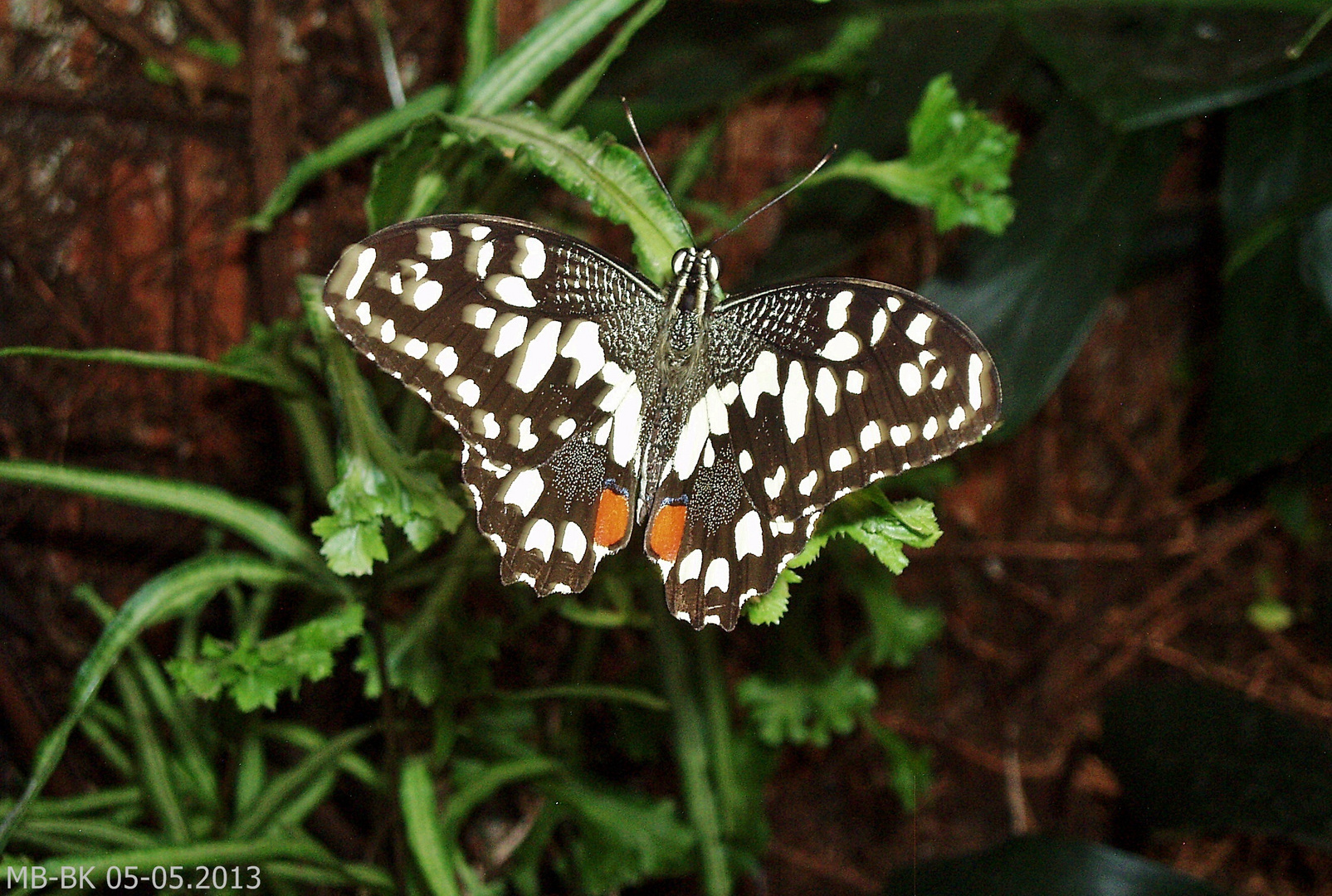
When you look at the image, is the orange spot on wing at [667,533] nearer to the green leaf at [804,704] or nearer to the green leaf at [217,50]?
the green leaf at [804,704]

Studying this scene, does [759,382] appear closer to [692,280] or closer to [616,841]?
[692,280]

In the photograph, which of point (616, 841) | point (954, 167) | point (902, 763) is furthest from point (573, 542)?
point (902, 763)

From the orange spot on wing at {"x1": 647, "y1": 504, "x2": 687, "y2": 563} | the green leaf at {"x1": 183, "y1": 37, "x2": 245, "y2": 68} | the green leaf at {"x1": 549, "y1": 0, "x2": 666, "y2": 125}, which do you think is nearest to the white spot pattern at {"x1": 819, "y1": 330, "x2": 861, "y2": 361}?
the orange spot on wing at {"x1": 647, "y1": 504, "x2": 687, "y2": 563}

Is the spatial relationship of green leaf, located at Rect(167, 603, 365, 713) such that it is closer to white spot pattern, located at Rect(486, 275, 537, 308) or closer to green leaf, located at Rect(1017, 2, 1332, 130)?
white spot pattern, located at Rect(486, 275, 537, 308)

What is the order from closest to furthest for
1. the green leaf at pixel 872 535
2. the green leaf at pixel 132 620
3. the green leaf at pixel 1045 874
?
the green leaf at pixel 872 535 < the green leaf at pixel 132 620 < the green leaf at pixel 1045 874

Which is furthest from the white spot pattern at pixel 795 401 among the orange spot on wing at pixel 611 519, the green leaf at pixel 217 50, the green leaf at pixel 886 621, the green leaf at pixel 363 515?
the green leaf at pixel 217 50

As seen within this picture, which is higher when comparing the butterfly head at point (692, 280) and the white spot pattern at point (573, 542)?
the butterfly head at point (692, 280)
